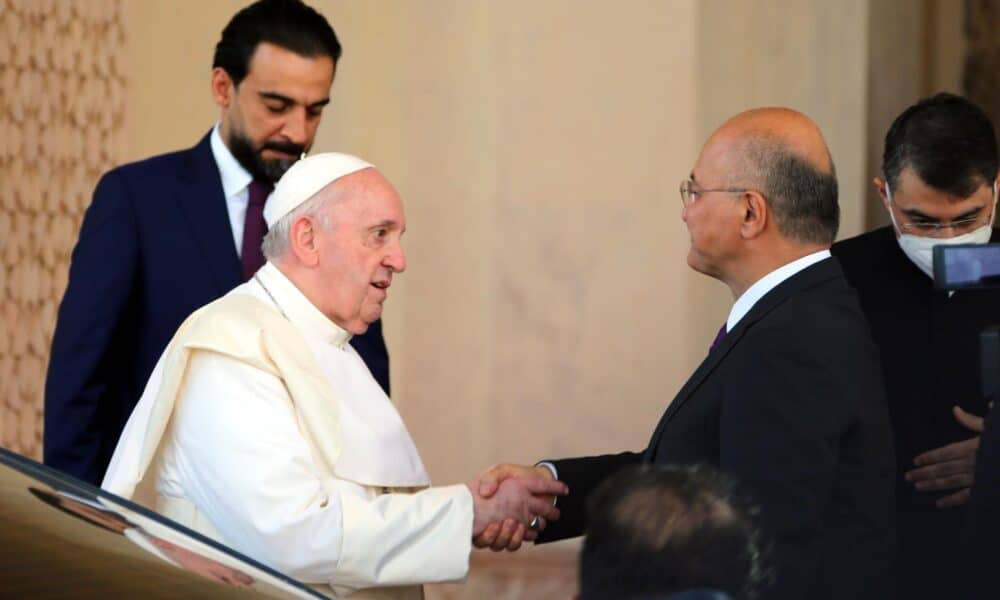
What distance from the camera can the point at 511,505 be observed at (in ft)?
13.2

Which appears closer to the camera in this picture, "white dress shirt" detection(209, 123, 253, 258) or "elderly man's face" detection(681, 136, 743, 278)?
"elderly man's face" detection(681, 136, 743, 278)

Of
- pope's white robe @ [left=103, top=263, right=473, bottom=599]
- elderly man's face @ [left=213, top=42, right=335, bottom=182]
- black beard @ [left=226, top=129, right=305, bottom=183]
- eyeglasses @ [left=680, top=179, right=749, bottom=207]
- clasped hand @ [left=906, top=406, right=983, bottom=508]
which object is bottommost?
clasped hand @ [left=906, top=406, right=983, bottom=508]

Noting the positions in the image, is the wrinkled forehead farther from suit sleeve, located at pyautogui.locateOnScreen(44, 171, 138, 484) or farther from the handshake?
suit sleeve, located at pyautogui.locateOnScreen(44, 171, 138, 484)

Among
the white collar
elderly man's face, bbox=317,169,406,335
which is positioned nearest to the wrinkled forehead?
elderly man's face, bbox=317,169,406,335

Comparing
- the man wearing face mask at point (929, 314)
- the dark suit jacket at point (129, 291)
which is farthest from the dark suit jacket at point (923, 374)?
the dark suit jacket at point (129, 291)

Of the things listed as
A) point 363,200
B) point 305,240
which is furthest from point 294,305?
point 363,200

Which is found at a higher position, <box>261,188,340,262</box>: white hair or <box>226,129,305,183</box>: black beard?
<box>226,129,305,183</box>: black beard

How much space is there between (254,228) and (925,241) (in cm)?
176

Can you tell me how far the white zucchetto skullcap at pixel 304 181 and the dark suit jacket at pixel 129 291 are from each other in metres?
0.74

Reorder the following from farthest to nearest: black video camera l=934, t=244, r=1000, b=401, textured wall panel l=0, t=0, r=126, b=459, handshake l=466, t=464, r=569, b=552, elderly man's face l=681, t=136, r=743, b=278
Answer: textured wall panel l=0, t=0, r=126, b=459 → handshake l=466, t=464, r=569, b=552 → elderly man's face l=681, t=136, r=743, b=278 → black video camera l=934, t=244, r=1000, b=401

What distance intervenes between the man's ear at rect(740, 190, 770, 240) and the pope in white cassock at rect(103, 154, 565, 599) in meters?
0.80

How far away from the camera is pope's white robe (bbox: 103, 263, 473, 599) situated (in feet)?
12.1

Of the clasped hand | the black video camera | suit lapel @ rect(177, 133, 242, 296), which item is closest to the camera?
the black video camera

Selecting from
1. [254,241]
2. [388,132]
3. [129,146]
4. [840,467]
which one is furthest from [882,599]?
[129,146]
